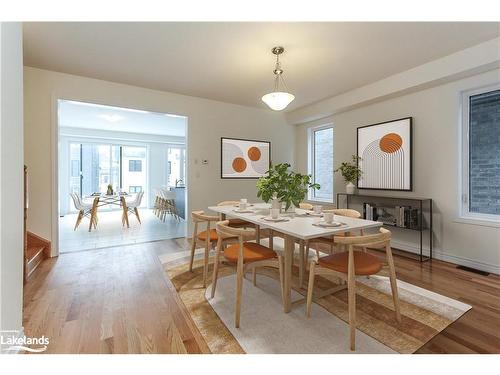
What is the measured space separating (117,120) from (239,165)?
142 inches

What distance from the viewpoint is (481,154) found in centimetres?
292

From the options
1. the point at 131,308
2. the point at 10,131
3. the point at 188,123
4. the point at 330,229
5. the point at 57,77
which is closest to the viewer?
the point at 10,131

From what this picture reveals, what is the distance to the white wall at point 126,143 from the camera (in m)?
6.99

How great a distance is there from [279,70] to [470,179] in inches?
107

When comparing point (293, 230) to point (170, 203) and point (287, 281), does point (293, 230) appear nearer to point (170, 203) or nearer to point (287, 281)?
point (287, 281)

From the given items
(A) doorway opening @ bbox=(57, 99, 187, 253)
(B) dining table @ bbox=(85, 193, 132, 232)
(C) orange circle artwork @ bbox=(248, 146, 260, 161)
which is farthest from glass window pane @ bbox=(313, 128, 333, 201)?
(B) dining table @ bbox=(85, 193, 132, 232)

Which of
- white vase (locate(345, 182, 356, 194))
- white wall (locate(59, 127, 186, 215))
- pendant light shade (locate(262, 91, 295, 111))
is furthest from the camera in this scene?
white wall (locate(59, 127, 186, 215))

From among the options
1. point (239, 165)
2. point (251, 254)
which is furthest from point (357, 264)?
point (239, 165)

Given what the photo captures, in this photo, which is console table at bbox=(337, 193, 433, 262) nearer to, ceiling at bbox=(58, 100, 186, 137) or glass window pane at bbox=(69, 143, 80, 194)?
ceiling at bbox=(58, 100, 186, 137)

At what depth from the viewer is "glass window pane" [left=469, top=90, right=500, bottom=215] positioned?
282 cm

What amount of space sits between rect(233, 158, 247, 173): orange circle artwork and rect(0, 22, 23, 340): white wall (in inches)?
133

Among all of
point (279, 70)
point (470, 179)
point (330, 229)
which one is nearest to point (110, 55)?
point (279, 70)
